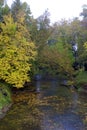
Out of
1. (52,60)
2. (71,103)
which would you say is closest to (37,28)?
(52,60)

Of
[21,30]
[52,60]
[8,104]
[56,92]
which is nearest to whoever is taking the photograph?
[8,104]

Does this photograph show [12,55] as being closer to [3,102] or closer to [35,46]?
[3,102]

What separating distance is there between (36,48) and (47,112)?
18025 mm

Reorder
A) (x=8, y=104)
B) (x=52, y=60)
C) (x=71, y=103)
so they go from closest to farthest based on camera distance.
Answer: (x=8, y=104) < (x=71, y=103) < (x=52, y=60)

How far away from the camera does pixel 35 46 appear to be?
137ft

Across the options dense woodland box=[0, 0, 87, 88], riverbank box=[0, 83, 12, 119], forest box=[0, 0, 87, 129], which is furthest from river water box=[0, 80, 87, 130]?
dense woodland box=[0, 0, 87, 88]

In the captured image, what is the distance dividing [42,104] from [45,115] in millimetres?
5081

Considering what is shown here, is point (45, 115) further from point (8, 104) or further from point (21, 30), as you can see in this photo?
point (21, 30)

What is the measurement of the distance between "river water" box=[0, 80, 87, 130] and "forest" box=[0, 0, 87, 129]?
2045 mm

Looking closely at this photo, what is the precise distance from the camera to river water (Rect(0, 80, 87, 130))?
22.5 metres

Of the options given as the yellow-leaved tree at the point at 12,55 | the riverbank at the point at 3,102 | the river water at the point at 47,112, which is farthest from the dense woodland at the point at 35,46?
the river water at the point at 47,112

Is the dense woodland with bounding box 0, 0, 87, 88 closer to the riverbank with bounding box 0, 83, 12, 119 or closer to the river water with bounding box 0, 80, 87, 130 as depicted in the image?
A: the riverbank with bounding box 0, 83, 12, 119

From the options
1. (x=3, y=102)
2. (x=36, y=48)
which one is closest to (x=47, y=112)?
(x=3, y=102)

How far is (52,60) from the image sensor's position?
4691 cm
